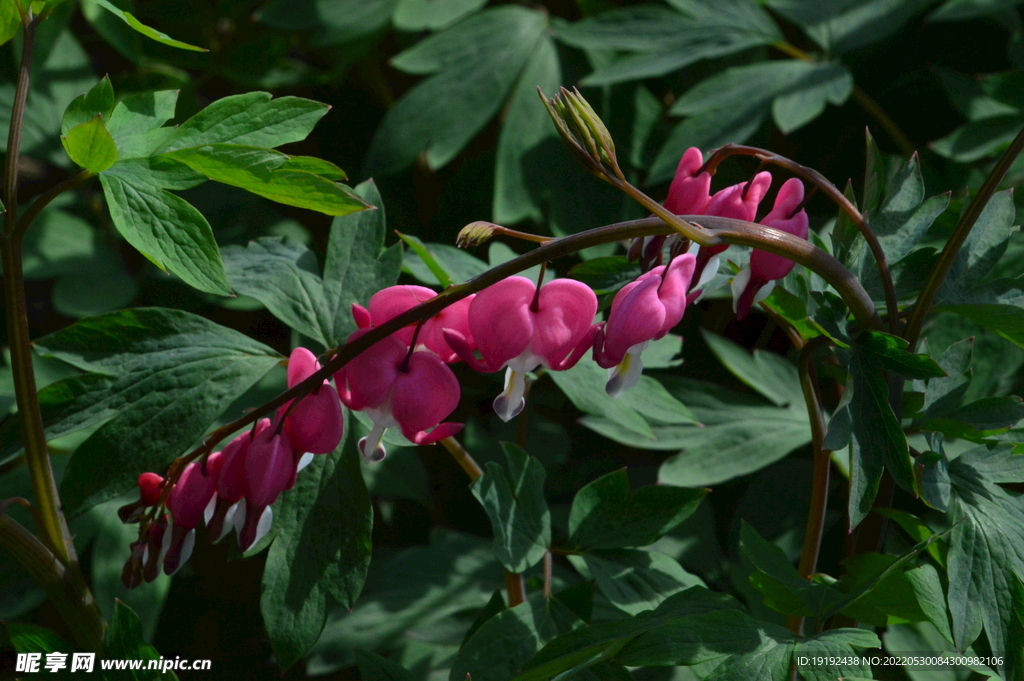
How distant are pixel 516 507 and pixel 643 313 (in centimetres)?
40

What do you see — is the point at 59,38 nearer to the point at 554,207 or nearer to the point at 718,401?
the point at 554,207

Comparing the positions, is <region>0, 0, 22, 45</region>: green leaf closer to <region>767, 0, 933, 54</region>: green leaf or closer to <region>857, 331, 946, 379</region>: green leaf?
<region>857, 331, 946, 379</region>: green leaf

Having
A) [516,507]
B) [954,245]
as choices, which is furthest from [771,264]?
[516,507]

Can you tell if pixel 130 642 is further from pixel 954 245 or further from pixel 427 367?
pixel 954 245

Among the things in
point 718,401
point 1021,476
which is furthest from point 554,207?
point 1021,476

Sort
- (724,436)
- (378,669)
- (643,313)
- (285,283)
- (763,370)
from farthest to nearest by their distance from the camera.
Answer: (763,370) < (724,436) < (285,283) < (378,669) < (643,313)

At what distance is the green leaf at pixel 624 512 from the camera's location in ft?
3.19

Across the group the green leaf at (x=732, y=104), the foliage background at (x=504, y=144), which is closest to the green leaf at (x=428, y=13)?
the foliage background at (x=504, y=144)

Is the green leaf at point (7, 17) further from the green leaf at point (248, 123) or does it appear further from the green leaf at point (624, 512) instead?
the green leaf at point (624, 512)

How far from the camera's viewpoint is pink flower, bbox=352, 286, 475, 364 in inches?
31.0

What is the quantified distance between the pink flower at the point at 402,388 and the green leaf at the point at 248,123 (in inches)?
9.8

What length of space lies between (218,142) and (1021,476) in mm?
893

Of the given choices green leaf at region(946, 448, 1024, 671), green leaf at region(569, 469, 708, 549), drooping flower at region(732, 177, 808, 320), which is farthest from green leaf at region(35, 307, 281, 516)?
green leaf at region(946, 448, 1024, 671)

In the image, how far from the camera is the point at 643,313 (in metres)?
0.69
